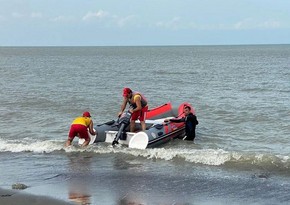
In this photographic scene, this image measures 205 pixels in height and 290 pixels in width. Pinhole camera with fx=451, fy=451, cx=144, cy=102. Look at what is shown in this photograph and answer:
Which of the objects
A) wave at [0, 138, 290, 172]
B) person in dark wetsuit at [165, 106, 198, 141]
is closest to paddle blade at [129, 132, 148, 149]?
wave at [0, 138, 290, 172]

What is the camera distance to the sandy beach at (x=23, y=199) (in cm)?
608

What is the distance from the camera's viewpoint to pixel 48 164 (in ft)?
29.4

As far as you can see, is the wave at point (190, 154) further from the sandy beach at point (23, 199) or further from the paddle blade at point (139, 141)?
the sandy beach at point (23, 199)

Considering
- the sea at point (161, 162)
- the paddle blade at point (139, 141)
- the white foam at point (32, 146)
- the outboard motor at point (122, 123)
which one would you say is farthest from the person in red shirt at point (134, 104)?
the white foam at point (32, 146)

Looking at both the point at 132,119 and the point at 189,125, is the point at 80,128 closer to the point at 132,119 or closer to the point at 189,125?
the point at 132,119

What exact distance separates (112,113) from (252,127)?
5784mm

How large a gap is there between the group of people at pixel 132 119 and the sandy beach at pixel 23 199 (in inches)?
151

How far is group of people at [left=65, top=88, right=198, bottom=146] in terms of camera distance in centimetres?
1035

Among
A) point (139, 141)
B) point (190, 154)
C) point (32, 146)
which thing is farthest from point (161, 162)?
point (32, 146)

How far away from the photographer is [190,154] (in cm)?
955

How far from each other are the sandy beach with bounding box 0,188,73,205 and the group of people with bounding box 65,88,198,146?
384cm

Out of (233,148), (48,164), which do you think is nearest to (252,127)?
(233,148)

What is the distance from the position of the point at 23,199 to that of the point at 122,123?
4.97 m

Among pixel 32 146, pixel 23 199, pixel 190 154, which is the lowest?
pixel 32 146
